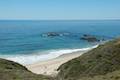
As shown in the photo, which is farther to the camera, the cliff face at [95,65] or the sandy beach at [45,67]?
the sandy beach at [45,67]

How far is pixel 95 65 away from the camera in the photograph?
61.1 ft

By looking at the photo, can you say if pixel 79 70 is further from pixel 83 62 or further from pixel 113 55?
pixel 113 55

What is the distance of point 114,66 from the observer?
1853 cm

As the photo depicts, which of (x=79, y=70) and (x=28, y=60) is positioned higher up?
(x=79, y=70)

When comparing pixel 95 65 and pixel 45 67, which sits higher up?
pixel 95 65

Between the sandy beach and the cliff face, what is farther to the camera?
the sandy beach

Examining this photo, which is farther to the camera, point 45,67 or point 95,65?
point 45,67

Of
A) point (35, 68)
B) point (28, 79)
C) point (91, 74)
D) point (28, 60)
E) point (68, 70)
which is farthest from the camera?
point (28, 60)

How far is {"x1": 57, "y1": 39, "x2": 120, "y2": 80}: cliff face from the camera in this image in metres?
17.9

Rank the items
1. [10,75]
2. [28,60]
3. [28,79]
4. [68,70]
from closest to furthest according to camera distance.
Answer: [28,79]
[10,75]
[68,70]
[28,60]

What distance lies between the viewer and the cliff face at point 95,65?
17.9 meters

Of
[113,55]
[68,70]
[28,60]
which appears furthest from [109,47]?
[28,60]

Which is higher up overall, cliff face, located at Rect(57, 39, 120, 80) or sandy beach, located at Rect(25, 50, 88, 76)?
cliff face, located at Rect(57, 39, 120, 80)

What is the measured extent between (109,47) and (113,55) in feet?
4.45
